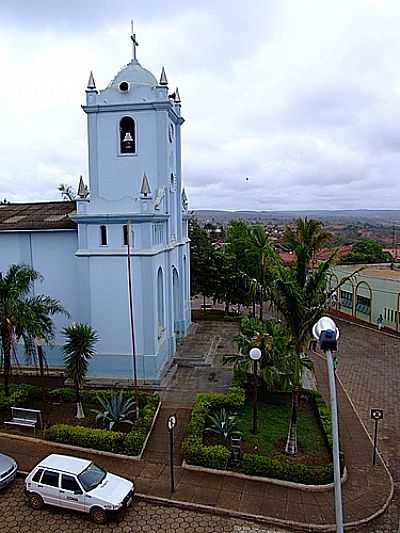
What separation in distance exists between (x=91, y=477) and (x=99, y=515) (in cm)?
94

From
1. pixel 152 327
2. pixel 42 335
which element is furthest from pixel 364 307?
pixel 42 335

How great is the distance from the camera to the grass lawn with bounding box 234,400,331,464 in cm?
1507

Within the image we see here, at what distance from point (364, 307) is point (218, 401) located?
2004 centimetres

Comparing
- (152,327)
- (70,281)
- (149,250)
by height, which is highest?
(149,250)

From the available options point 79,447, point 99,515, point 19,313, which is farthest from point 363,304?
point 99,515

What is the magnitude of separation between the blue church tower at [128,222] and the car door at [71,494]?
8.64 meters

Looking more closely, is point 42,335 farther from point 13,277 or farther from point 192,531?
point 192,531

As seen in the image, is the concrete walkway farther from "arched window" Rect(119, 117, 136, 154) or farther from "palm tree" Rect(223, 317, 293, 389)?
"arched window" Rect(119, 117, 136, 154)

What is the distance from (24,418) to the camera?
17000 millimetres

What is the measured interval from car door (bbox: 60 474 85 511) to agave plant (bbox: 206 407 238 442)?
5.13 metres

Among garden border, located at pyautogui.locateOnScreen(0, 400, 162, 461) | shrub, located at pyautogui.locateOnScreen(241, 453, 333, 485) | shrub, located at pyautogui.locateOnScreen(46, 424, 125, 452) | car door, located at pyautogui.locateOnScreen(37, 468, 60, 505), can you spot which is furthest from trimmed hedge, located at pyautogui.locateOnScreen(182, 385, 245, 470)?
car door, located at pyautogui.locateOnScreen(37, 468, 60, 505)

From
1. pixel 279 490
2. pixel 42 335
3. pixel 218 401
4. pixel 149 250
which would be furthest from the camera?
pixel 149 250

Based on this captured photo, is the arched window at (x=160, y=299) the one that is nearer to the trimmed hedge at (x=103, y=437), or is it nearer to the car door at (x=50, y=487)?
the trimmed hedge at (x=103, y=437)

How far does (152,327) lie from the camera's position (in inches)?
826
